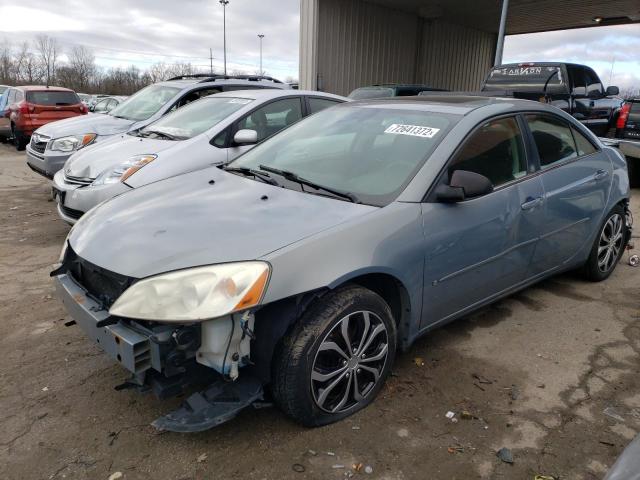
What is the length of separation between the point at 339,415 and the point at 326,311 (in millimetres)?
579

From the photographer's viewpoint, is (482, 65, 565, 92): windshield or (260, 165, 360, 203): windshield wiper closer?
(260, 165, 360, 203): windshield wiper

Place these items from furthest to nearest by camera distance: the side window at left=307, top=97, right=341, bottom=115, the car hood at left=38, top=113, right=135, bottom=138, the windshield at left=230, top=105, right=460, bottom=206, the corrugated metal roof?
the corrugated metal roof, the car hood at left=38, top=113, right=135, bottom=138, the side window at left=307, top=97, right=341, bottom=115, the windshield at left=230, top=105, right=460, bottom=206

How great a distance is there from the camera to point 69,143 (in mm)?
6992

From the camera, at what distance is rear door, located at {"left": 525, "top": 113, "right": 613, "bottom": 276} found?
3.62 meters

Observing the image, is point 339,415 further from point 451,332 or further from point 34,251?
point 34,251

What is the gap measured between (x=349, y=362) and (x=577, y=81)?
945 cm

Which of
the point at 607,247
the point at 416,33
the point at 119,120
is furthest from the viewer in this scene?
the point at 416,33

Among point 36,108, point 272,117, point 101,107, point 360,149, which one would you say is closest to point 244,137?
point 272,117

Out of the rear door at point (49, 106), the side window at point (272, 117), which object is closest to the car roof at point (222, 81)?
the side window at point (272, 117)

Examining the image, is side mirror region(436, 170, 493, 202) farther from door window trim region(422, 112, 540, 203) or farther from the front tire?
the front tire

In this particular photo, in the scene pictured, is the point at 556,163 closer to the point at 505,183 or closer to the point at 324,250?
the point at 505,183

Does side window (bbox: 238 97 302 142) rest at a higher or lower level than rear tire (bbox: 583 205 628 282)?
higher

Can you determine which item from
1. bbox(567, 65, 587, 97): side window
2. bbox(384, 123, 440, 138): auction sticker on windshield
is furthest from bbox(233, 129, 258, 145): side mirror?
bbox(567, 65, 587, 97): side window

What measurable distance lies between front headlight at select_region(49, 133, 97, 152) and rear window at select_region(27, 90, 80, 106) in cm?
748
